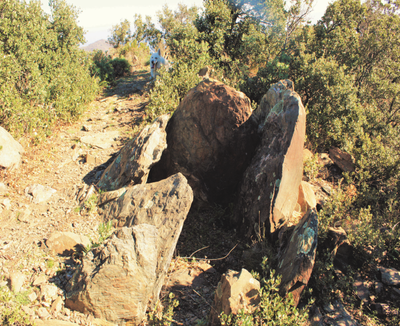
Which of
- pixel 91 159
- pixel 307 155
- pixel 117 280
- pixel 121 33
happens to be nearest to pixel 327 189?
pixel 307 155

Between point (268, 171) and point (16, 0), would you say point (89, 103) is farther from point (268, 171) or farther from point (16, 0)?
point (268, 171)

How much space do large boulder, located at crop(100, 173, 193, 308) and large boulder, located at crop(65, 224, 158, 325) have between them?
269mm

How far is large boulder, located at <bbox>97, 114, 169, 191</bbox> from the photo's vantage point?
17.2ft

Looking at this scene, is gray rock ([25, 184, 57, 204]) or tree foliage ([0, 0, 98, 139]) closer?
gray rock ([25, 184, 57, 204])

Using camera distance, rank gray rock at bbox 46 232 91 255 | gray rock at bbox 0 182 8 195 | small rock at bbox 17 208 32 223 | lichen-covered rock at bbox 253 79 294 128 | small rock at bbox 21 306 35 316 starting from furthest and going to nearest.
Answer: lichen-covered rock at bbox 253 79 294 128 < gray rock at bbox 0 182 8 195 < small rock at bbox 17 208 32 223 < gray rock at bbox 46 232 91 255 < small rock at bbox 21 306 35 316

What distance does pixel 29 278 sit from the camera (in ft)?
A: 11.7

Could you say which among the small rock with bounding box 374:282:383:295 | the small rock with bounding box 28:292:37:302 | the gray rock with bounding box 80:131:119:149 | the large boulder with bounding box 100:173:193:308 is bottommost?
the small rock with bounding box 28:292:37:302

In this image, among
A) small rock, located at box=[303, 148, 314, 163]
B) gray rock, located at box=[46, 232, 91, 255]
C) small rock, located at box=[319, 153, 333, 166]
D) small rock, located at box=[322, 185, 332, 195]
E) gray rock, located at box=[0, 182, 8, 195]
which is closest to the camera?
gray rock, located at box=[46, 232, 91, 255]

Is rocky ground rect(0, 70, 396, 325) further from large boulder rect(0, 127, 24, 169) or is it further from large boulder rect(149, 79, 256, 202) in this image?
large boulder rect(149, 79, 256, 202)

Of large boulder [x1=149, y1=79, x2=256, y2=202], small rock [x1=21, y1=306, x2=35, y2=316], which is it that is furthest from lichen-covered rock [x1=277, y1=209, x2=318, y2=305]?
small rock [x1=21, y1=306, x2=35, y2=316]

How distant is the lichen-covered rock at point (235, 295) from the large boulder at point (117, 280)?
0.89 metres

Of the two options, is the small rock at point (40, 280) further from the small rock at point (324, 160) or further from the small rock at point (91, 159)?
the small rock at point (324, 160)

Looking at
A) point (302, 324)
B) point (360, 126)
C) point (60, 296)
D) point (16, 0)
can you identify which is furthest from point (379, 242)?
point (16, 0)

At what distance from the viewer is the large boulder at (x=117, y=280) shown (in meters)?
3.29
